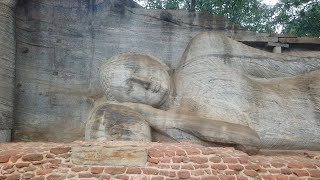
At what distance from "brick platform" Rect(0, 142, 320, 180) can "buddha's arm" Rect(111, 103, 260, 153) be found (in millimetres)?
291

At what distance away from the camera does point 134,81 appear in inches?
194

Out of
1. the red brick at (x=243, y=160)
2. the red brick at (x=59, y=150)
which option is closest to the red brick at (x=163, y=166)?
the red brick at (x=243, y=160)

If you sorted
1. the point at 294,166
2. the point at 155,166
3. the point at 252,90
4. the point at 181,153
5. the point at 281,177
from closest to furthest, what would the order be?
the point at 155,166, the point at 181,153, the point at 281,177, the point at 294,166, the point at 252,90

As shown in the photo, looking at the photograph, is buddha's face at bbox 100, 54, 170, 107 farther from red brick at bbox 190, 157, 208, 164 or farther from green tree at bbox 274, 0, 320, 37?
green tree at bbox 274, 0, 320, 37

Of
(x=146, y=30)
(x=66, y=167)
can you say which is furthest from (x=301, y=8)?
(x=66, y=167)

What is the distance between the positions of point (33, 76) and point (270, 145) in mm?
3192

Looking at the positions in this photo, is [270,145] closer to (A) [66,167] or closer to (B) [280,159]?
(B) [280,159]

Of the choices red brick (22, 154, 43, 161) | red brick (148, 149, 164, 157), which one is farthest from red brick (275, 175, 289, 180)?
red brick (22, 154, 43, 161)

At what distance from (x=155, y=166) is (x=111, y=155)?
0.42 meters

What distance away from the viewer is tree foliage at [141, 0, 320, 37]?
30.3 ft

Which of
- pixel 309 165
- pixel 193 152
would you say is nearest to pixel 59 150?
pixel 193 152

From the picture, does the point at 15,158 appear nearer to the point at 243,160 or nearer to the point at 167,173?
the point at 167,173

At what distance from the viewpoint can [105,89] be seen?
197 inches

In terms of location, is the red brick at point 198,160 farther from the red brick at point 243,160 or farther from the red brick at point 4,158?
the red brick at point 4,158
